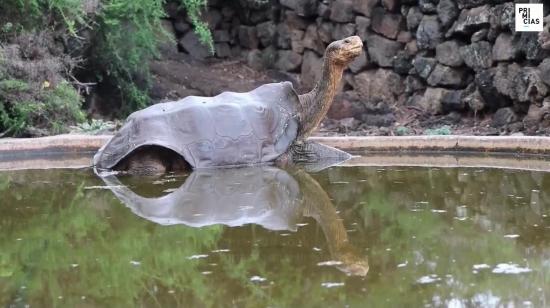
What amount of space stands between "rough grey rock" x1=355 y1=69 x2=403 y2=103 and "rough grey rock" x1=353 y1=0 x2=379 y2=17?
0.84 meters

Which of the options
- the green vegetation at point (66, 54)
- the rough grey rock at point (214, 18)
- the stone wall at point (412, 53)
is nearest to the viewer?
the green vegetation at point (66, 54)

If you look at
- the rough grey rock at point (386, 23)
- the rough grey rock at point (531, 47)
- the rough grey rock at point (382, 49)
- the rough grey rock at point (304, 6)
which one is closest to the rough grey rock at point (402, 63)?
the rough grey rock at point (382, 49)

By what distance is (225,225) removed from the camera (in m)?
4.54

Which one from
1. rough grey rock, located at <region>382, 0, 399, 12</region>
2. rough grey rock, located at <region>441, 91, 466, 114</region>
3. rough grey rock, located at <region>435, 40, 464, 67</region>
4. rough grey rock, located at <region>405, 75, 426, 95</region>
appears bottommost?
rough grey rock, located at <region>441, 91, 466, 114</region>

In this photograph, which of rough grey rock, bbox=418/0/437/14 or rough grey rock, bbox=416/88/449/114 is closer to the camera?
rough grey rock, bbox=416/88/449/114

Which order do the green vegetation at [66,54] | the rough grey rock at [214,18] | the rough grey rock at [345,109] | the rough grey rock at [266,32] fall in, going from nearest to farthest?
the green vegetation at [66,54]
the rough grey rock at [345,109]
the rough grey rock at [266,32]
the rough grey rock at [214,18]

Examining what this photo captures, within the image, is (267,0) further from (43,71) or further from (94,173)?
(94,173)

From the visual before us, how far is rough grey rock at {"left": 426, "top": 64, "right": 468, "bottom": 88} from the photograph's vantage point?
11141 millimetres

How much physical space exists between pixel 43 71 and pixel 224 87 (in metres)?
4.21

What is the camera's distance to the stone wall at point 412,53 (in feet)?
33.0

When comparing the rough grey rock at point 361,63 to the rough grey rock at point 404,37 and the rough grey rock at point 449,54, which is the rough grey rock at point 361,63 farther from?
the rough grey rock at point 449,54

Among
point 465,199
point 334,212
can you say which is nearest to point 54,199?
point 334,212

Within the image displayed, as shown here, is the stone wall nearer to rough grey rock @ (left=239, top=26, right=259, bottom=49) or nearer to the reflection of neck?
rough grey rock @ (left=239, top=26, right=259, bottom=49)

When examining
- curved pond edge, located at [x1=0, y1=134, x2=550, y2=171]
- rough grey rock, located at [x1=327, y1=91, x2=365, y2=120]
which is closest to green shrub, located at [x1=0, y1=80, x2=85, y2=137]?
curved pond edge, located at [x1=0, y1=134, x2=550, y2=171]
